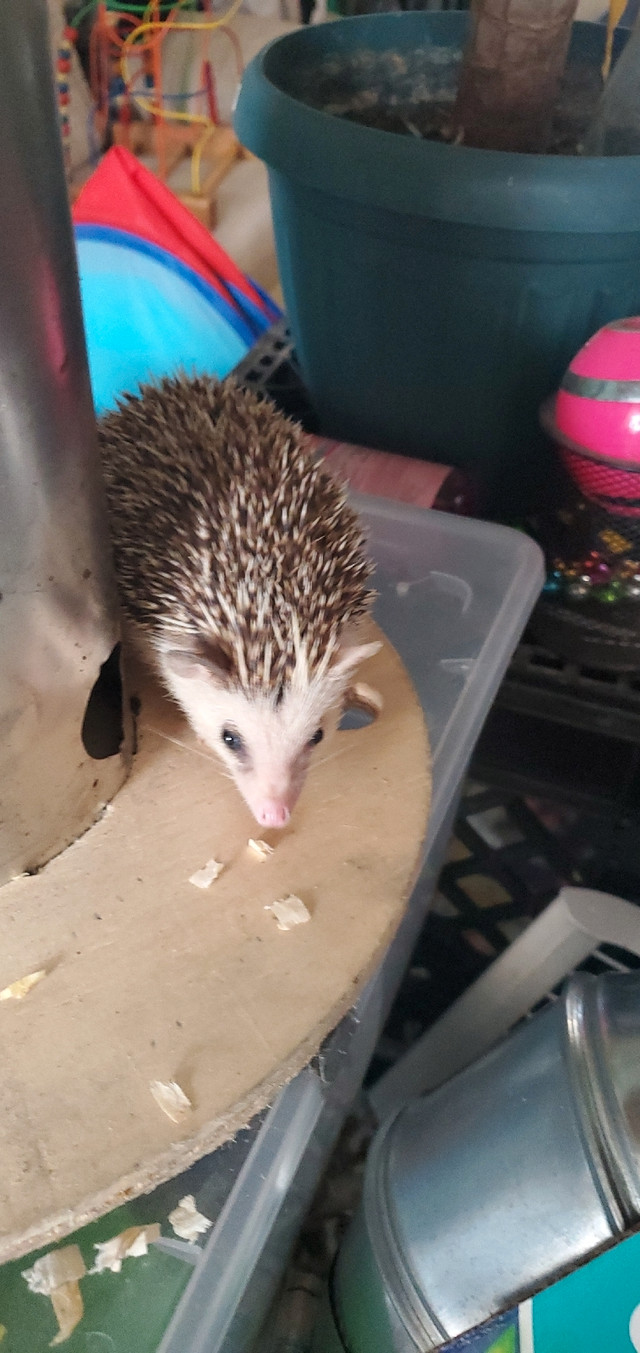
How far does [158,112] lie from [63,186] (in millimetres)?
1732

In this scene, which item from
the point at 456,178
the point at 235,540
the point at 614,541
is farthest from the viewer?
the point at 614,541

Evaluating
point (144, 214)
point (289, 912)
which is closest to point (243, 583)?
point (289, 912)

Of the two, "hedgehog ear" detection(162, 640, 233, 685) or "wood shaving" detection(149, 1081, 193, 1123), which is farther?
"hedgehog ear" detection(162, 640, 233, 685)

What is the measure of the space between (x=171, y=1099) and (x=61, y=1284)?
0.20 meters

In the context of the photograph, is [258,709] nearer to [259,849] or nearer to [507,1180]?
[259,849]

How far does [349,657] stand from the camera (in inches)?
31.6

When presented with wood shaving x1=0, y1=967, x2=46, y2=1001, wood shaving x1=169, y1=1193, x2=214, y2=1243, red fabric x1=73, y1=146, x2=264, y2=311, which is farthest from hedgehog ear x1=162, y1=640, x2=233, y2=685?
red fabric x1=73, y1=146, x2=264, y2=311

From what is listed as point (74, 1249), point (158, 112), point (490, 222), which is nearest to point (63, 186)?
point (490, 222)

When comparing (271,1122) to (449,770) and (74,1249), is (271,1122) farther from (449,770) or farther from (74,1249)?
(449,770)

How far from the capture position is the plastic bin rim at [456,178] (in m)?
0.89

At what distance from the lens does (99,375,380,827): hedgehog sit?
0.77m

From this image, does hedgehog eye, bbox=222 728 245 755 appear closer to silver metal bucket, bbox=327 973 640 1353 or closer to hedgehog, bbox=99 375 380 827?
hedgehog, bbox=99 375 380 827

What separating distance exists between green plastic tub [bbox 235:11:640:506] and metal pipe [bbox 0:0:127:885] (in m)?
0.52

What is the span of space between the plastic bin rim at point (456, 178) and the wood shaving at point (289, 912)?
0.68 m
